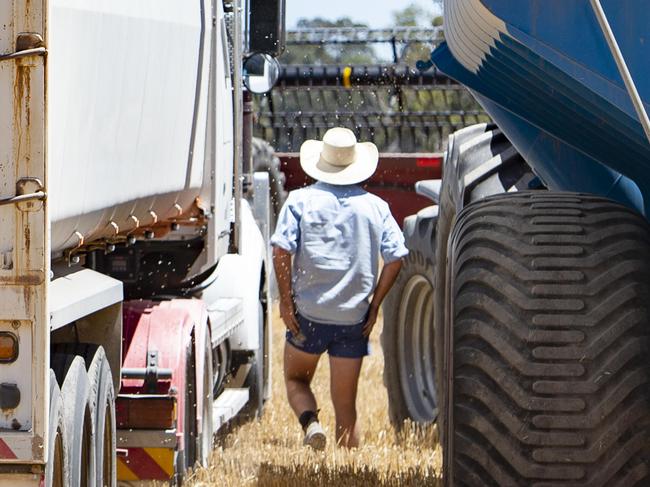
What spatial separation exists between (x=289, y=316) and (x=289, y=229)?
0.46 metres

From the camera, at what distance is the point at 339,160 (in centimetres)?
855

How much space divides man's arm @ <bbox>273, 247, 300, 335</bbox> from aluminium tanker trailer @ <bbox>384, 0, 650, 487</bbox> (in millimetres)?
3526

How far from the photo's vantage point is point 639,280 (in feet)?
14.3

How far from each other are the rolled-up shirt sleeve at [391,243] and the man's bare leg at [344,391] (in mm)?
576

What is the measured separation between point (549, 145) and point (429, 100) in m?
16.0

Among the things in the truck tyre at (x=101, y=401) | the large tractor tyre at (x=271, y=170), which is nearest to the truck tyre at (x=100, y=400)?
the truck tyre at (x=101, y=401)

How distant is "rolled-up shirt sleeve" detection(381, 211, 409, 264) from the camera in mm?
8516

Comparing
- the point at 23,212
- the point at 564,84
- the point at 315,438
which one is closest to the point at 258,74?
the point at 315,438

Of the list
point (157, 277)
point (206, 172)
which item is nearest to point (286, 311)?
point (157, 277)

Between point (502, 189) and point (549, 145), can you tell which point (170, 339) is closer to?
point (502, 189)

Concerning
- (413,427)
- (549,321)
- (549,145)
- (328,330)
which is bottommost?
(413,427)

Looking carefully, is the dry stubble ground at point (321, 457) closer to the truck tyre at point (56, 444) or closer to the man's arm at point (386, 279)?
the man's arm at point (386, 279)

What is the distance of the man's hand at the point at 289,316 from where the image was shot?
8406 mm

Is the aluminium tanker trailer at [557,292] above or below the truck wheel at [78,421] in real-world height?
above
